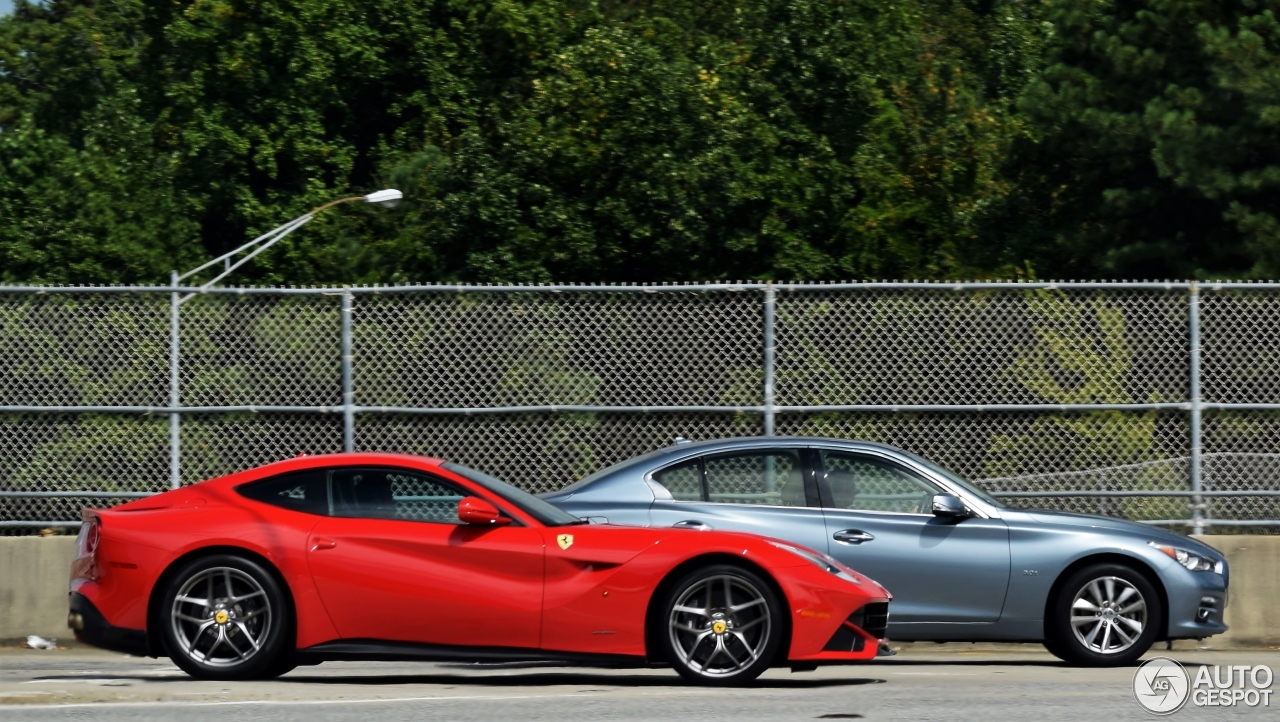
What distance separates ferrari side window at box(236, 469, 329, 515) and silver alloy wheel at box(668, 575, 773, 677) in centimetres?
207

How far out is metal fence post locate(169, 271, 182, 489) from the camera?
1277cm

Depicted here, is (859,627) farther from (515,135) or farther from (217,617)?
(515,135)

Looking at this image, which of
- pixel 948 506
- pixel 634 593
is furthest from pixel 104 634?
pixel 948 506

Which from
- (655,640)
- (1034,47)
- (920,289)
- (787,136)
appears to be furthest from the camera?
(1034,47)

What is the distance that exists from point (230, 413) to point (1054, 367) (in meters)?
6.01

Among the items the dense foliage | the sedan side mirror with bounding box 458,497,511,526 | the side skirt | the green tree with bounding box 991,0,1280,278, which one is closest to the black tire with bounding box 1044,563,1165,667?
the side skirt

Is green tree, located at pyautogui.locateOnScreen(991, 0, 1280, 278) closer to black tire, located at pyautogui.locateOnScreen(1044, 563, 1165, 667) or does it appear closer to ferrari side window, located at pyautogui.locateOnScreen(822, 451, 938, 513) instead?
black tire, located at pyautogui.locateOnScreen(1044, 563, 1165, 667)

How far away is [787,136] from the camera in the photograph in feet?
120

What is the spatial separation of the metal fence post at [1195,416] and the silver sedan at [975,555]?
1902 millimetres

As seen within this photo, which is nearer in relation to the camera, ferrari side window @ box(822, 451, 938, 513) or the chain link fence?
ferrari side window @ box(822, 451, 938, 513)

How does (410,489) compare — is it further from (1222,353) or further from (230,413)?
(1222,353)

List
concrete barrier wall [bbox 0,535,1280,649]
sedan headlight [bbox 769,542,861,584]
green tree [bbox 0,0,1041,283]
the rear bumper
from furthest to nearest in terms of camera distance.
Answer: green tree [bbox 0,0,1041,283], concrete barrier wall [bbox 0,535,1280,649], the rear bumper, sedan headlight [bbox 769,542,861,584]

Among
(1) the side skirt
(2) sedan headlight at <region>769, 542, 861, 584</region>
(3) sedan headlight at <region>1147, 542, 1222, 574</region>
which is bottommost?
(1) the side skirt

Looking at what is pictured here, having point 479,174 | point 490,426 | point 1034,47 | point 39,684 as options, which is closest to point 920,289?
point 490,426
